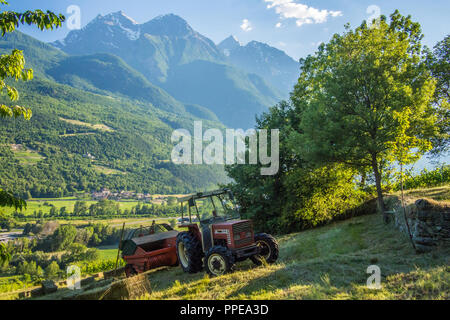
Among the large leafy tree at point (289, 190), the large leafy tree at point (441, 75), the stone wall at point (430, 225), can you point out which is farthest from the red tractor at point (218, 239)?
the large leafy tree at point (441, 75)

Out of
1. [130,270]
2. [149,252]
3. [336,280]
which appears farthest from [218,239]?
[130,270]

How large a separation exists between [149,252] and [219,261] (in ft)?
13.0

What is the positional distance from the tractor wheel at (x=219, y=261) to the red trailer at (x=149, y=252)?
3.52 m

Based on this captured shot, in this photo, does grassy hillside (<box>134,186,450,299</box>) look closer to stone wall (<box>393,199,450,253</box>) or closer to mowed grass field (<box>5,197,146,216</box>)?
stone wall (<box>393,199,450,253</box>)

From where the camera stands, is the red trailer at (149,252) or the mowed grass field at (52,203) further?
the mowed grass field at (52,203)

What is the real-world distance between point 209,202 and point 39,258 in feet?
238

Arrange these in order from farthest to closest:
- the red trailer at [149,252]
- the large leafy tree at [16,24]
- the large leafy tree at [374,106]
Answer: the large leafy tree at [374,106] < the red trailer at [149,252] < the large leafy tree at [16,24]

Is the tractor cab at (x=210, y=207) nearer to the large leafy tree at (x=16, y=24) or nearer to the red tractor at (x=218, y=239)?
the red tractor at (x=218, y=239)

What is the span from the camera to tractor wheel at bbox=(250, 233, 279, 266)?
9.72 m

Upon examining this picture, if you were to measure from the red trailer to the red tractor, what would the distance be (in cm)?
136

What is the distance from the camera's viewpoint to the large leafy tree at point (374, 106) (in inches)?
539
